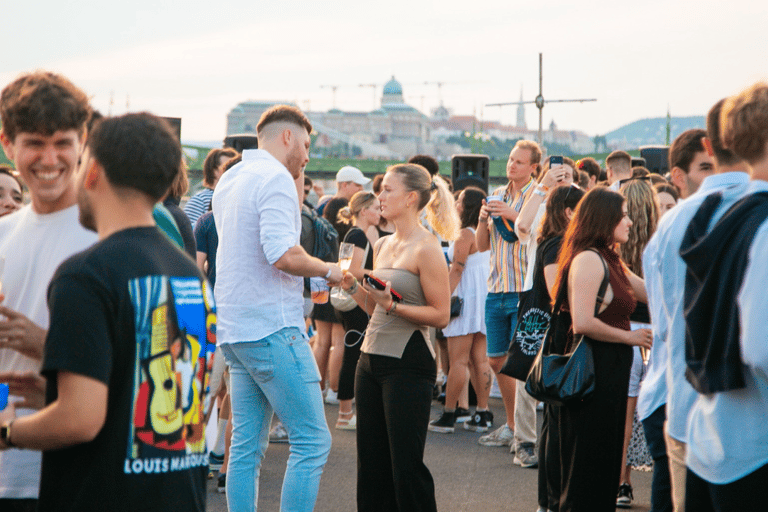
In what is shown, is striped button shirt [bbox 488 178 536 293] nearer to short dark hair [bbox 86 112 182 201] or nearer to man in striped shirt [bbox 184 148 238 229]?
man in striped shirt [bbox 184 148 238 229]

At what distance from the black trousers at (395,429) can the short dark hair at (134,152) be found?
89.5 inches

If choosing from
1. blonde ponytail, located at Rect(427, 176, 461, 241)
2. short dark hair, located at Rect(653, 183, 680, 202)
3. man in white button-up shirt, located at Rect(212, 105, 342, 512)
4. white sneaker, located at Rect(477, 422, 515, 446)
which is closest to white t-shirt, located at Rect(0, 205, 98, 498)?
man in white button-up shirt, located at Rect(212, 105, 342, 512)

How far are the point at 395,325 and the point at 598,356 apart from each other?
992 millimetres

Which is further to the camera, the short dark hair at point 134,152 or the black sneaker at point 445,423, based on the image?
the black sneaker at point 445,423

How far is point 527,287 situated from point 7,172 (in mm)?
3471

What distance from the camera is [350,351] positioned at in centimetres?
718

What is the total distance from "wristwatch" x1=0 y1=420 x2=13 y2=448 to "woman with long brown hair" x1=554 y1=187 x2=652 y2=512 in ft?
8.82

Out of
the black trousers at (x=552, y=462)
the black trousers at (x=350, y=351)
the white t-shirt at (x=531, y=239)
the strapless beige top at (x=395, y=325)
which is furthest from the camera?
the black trousers at (x=350, y=351)

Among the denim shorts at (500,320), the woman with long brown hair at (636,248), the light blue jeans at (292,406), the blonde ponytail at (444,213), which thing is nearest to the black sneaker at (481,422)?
the denim shorts at (500,320)

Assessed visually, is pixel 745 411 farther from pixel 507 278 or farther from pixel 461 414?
pixel 461 414

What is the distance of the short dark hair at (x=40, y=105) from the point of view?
2.18 metres

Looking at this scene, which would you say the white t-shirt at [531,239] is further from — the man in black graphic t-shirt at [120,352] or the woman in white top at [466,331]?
the man in black graphic t-shirt at [120,352]

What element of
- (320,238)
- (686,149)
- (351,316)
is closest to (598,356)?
(686,149)

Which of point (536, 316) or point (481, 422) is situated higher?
point (536, 316)
